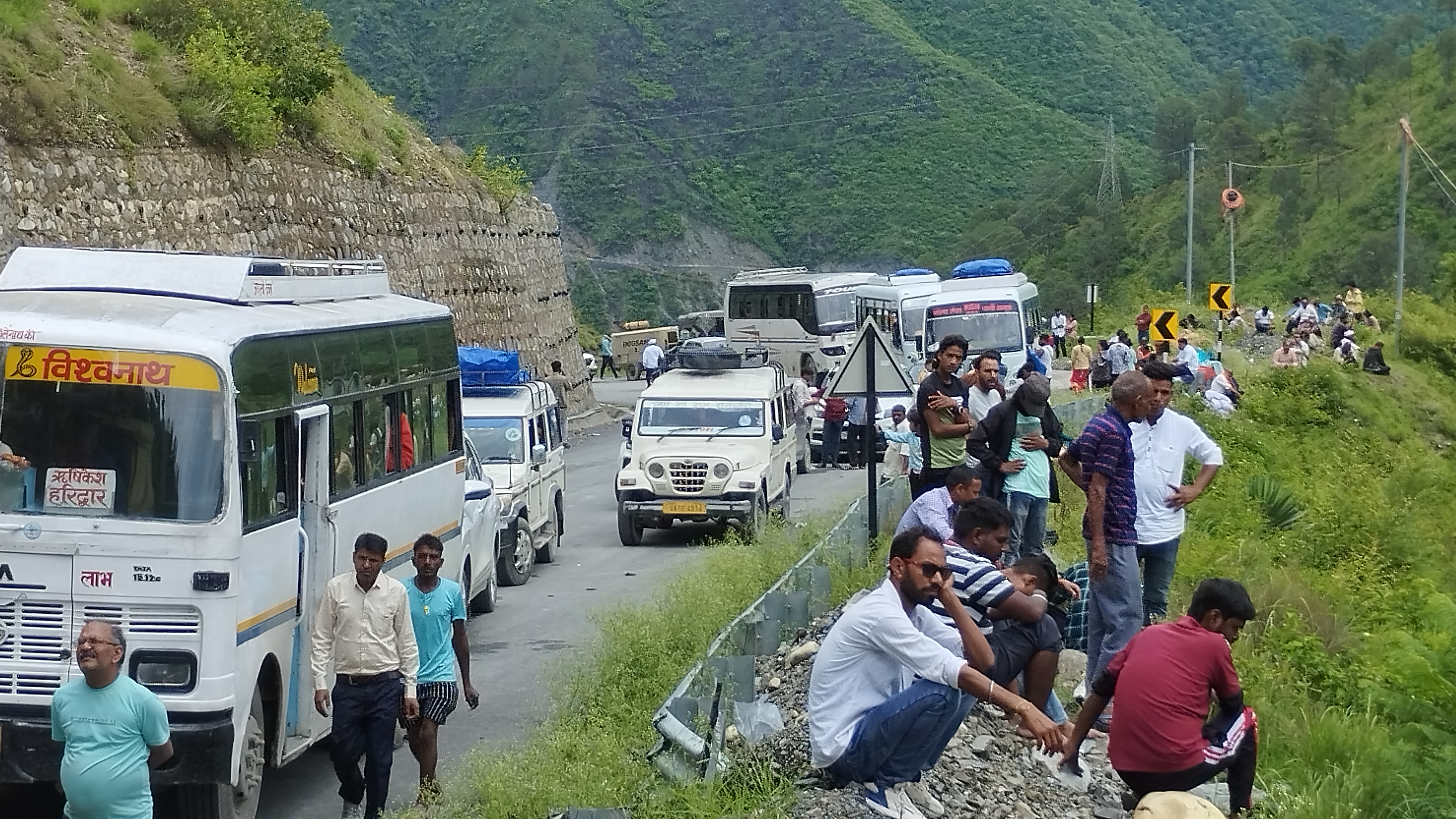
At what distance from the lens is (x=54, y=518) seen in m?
7.70

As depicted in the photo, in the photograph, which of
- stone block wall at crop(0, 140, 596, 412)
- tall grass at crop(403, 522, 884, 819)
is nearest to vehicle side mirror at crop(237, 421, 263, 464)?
tall grass at crop(403, 522, 884, 819)

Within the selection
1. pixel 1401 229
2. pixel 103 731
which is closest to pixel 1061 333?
pixel 1401 229

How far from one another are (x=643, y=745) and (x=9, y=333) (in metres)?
3.95

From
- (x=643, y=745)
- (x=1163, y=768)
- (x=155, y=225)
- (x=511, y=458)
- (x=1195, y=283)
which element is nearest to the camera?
(x=1163, y=768)

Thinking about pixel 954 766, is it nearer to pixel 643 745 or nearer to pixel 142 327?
pixel 643 745

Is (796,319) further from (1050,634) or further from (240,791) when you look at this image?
(240,791)

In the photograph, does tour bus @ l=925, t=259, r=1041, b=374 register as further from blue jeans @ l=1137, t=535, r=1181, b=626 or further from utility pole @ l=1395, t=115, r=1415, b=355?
blue jeans @ l=1137, t=535, r=1181, b=626

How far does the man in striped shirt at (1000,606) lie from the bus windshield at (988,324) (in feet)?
80.0

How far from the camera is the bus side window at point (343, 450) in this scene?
9.62 m

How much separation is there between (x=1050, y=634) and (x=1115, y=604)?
1.02 meters

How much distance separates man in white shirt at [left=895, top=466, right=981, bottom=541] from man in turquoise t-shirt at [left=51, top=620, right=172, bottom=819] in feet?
15.2

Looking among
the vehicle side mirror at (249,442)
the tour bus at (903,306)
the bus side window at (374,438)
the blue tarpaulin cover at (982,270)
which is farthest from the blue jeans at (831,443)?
the vehicle side mirror at (249,442)

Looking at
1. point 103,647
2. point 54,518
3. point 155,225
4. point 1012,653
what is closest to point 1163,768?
point 1012,653

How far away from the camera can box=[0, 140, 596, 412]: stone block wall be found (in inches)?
744
